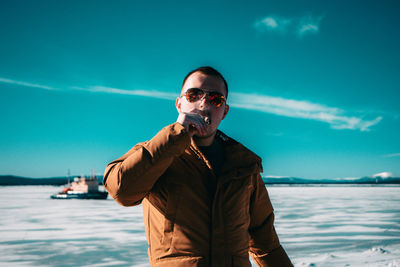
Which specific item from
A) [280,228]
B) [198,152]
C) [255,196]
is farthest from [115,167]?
[280,228]

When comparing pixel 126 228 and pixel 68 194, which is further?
pixel 68 194

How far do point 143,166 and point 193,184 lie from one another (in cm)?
25

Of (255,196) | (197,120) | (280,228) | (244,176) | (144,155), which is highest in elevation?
(197,120)

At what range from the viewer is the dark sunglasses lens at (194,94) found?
1322mm

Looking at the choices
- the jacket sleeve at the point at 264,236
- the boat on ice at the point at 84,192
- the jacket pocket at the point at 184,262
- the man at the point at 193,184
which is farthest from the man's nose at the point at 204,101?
the boat on ice at the point at 84,192

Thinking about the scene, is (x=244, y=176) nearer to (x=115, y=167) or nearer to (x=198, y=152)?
(x=198, y=152)

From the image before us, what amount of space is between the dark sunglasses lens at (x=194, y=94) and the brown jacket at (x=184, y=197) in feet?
0.64

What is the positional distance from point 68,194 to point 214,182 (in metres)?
36.6

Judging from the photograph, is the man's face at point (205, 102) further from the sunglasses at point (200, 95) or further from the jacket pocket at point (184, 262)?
the jacket pocket at point (184, 262)

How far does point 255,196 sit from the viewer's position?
148 centimetres

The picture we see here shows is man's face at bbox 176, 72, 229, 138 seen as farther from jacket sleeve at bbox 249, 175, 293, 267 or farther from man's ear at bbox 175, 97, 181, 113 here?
jacket sleeve at bbox 249, 175, 293, 267

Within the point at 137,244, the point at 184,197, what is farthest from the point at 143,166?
the point at 137,244

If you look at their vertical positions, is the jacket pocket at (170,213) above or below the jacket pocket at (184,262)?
above

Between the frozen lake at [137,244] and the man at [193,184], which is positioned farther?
the frozen lake at [137,244]
